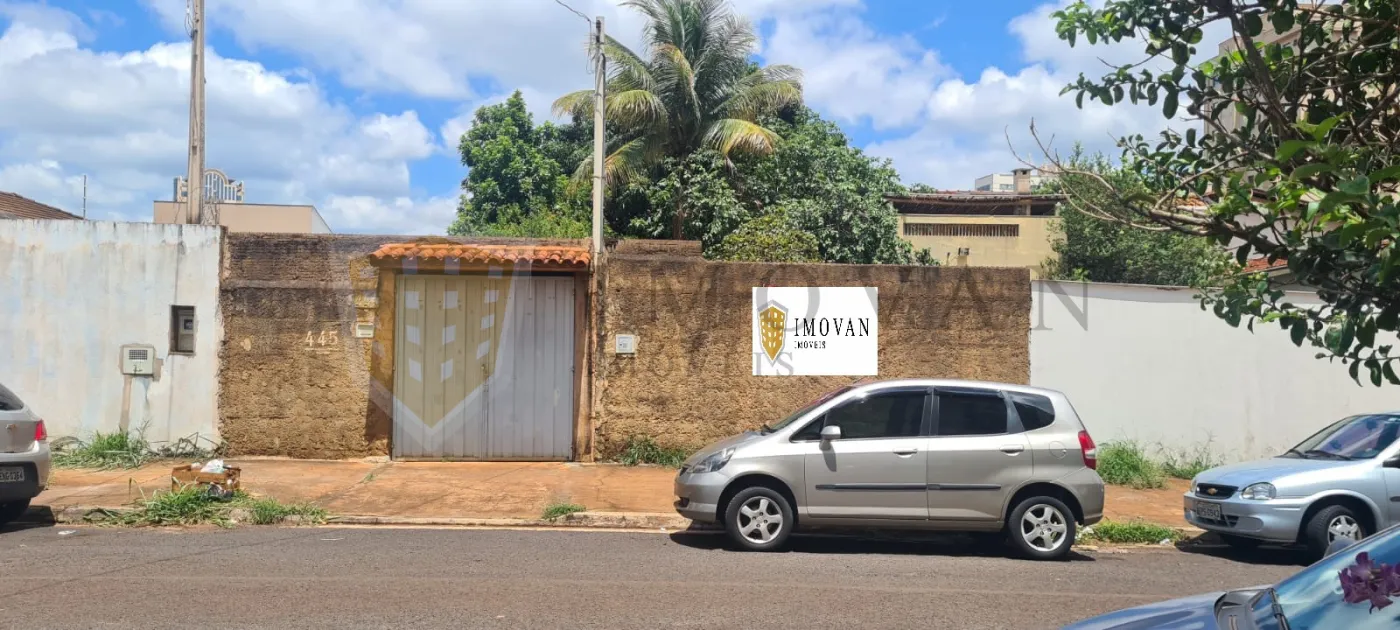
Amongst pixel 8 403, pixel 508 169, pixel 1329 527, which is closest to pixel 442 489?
pixel 8 403

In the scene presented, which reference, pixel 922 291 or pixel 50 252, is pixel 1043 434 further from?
pixel 50 252

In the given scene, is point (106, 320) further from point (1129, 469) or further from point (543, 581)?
point (1129, 469)

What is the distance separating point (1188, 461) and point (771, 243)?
6.54m

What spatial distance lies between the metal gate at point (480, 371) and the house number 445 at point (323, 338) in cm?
74

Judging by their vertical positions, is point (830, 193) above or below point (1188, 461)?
above

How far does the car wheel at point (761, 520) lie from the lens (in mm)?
8758

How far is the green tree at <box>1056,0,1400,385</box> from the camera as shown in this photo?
140 inches

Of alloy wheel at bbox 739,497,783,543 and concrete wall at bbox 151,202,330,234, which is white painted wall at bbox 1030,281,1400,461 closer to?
alloy wheel at bbox 739,497,783,543

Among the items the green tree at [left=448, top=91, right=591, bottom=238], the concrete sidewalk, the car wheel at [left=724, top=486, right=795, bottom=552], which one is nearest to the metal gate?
the concrete sidewalk

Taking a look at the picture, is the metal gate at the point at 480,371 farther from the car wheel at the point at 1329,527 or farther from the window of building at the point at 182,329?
the car wheel at the point at 1329,527

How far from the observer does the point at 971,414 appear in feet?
29.9

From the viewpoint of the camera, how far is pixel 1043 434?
354 inches

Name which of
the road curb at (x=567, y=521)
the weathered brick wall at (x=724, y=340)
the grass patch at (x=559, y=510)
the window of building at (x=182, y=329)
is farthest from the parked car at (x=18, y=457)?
the weathered brick wall at (x=724, y=340)

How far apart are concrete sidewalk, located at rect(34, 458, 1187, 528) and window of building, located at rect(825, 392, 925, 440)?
7.03 feet
